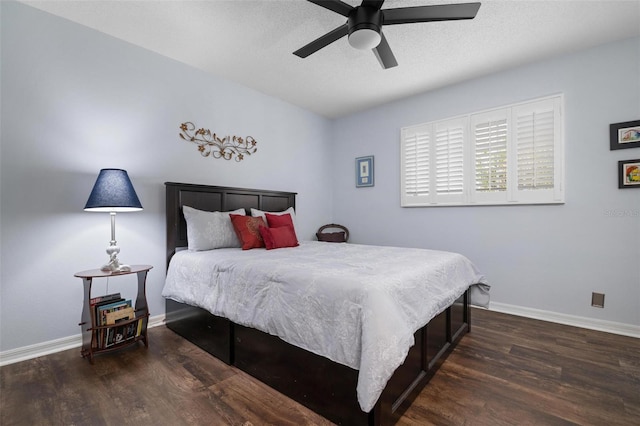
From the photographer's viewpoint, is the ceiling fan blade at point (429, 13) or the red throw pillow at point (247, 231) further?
the red throw pillow at point (247, 231)

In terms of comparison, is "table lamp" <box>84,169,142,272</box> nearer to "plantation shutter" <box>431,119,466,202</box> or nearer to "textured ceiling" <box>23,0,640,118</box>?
"textured ceiling" <box>23,0,640,118</box>

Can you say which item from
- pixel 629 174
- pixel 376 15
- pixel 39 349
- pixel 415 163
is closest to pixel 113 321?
pixel 39 349

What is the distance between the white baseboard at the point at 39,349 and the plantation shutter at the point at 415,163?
12.7 ft

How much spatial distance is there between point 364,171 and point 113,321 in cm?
357

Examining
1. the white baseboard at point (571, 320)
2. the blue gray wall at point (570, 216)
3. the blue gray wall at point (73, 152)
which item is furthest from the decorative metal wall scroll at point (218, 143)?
the white baseboard at point (571, 320)

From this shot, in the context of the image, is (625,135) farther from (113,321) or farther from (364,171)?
(113,321)

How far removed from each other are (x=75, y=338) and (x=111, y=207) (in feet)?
3.97

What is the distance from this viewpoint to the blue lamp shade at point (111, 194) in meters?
2.17

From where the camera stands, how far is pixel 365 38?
1.92 meters

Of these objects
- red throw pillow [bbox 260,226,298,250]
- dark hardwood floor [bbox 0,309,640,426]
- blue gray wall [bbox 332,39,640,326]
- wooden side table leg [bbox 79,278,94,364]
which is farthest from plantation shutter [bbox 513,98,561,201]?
wooden side table leg [bbox 79,278,94,364]

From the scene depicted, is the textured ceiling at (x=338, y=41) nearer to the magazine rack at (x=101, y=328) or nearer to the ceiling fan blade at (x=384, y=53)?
the ceiling fan blade at (x=384, y=53)

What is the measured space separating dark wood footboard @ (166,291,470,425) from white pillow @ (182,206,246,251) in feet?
1.97

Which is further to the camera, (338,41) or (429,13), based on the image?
(338,41)

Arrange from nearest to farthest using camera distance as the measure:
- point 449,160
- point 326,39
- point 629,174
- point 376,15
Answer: point 376,15
point 326,39
point 629,174
point 449,160
